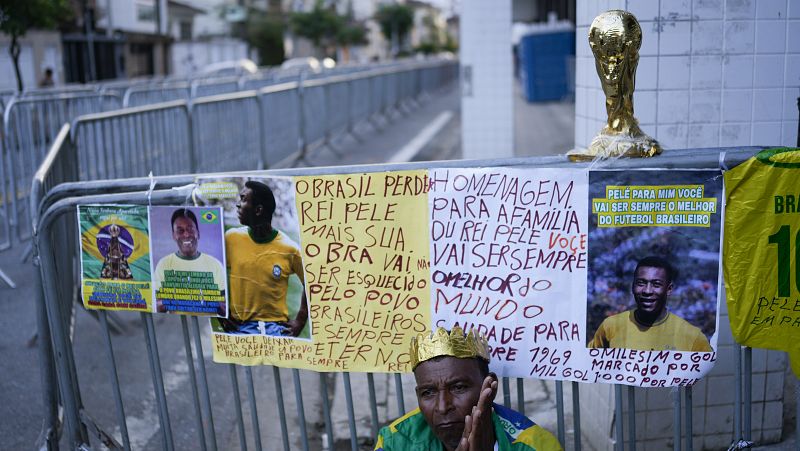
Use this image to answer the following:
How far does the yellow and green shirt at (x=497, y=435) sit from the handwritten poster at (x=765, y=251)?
0.79 meters

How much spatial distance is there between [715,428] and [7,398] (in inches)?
158

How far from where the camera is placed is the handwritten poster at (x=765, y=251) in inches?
116

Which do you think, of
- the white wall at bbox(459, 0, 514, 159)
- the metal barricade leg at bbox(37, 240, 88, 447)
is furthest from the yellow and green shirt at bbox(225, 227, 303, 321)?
the white wall at bbox(459, 0, 514, 159)

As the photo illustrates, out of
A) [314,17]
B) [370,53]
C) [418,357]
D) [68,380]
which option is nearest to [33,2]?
[68,380]

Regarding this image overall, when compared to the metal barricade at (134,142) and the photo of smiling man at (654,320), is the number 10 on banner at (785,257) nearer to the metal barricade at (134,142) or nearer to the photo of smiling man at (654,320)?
the photo of smiling man at (654,320)

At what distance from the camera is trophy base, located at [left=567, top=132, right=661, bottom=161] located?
3113 millimetres

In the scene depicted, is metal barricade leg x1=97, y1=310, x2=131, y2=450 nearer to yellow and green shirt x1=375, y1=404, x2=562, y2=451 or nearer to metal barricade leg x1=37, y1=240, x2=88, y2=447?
metal barricade leg x1=37, y1=240, x2=88, y2=447

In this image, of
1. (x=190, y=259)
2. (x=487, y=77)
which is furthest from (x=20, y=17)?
(x=190, y=259)

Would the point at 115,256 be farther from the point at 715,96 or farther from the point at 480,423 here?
the point at 715,96

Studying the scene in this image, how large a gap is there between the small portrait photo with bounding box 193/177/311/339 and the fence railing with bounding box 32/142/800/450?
10 cm

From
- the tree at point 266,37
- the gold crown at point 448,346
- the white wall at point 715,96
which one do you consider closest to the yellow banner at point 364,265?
the gold crown at point 448,346

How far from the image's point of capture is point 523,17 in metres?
33.8

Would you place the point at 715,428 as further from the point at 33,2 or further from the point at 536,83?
the point at 536,83

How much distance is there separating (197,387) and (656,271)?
2083mm
